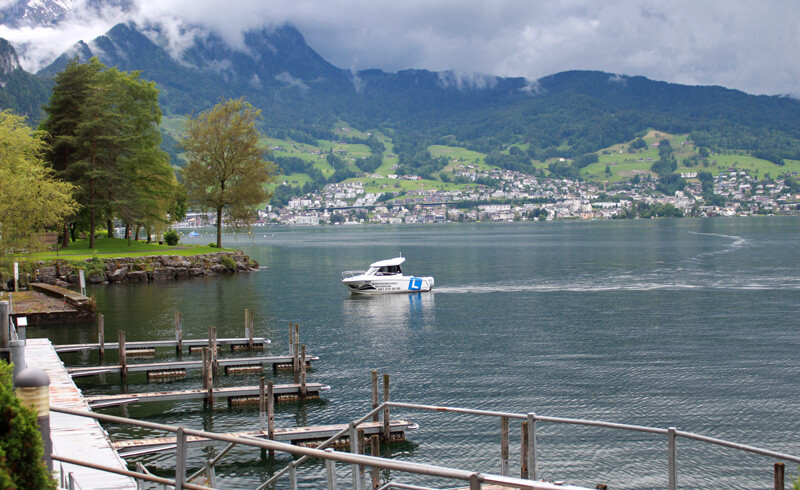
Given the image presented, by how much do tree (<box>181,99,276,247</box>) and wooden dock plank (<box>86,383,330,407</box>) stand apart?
53208mm

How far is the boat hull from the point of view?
2030 inches

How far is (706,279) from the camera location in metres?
55.2

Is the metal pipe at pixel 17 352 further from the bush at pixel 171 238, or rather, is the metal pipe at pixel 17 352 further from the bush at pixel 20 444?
the bush at pixel 171 238

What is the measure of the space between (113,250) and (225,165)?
1480 centimetres

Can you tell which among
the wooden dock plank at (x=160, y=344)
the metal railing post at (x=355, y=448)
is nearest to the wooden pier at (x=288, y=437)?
the metal railing post at (x=355, y=448)

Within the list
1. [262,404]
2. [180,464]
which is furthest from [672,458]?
[262,404]

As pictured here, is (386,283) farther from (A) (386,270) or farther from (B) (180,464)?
(B) (180,464)

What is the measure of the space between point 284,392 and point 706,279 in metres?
44.5

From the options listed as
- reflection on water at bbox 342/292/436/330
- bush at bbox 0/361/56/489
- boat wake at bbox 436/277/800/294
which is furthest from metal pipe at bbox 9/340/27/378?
boat wake at bbox 436/277/800/294

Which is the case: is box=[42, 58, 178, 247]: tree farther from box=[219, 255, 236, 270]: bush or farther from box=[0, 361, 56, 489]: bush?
box=[0, 361, 56, 489]: bush

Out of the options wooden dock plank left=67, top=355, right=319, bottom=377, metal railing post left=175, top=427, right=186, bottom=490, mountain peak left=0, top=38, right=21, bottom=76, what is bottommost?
wooden dock plank left=67, top=355, right=319, bottom=377

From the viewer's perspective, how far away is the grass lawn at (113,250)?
194 feet

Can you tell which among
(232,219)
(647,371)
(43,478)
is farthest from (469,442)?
Answer: (232,219)

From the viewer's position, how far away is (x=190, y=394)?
20.4 meters
